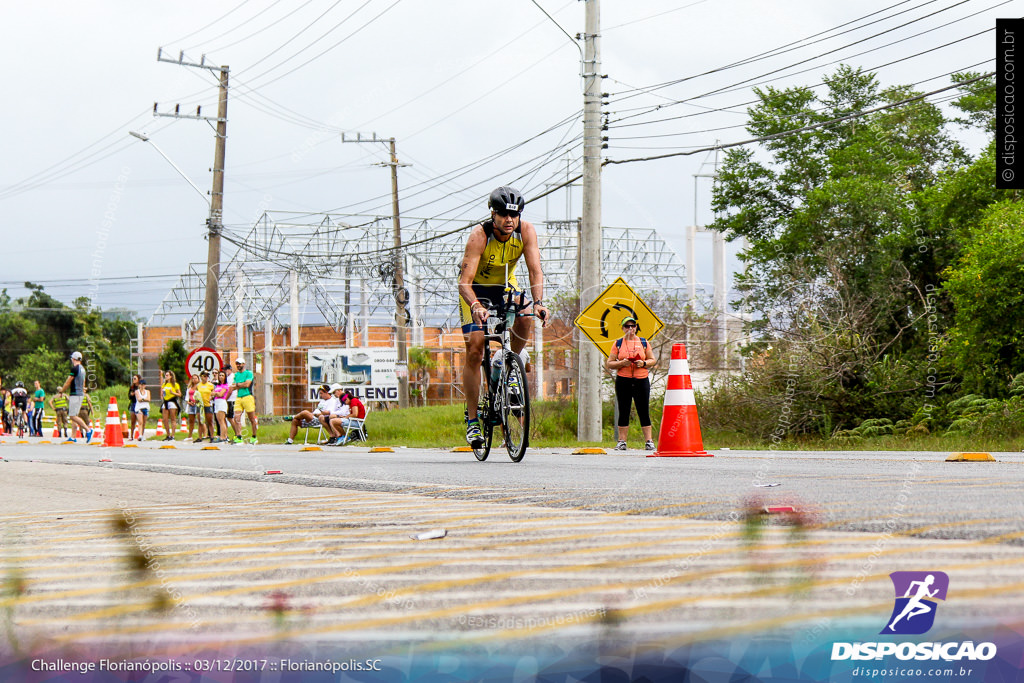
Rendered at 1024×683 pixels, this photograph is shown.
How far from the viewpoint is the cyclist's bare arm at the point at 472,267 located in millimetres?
8320

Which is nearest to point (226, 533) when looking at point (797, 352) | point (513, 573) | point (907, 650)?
point (513, 573)

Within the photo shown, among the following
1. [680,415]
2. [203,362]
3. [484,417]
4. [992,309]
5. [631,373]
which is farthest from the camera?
[203,362]

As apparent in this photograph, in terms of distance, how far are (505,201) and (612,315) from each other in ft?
31.1

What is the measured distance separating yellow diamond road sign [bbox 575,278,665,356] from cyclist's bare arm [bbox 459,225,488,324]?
9.08 meters

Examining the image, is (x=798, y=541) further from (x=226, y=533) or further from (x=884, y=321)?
(x=884, y=321)

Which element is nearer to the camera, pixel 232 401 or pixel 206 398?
pixel 232 401

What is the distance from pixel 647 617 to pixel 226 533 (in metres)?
2.13

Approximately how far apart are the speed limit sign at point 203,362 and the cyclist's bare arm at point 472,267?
17295 millimetres

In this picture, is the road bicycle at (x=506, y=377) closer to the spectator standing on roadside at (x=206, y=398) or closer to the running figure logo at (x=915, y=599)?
the running figure logo at (x=915, y=599)

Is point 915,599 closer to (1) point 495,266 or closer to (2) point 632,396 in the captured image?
(1) point 495,266

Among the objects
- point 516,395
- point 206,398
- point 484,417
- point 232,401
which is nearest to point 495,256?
point 516,395

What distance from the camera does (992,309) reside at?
18.1 meters

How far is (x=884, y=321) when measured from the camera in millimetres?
22812

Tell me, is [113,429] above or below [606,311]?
below
